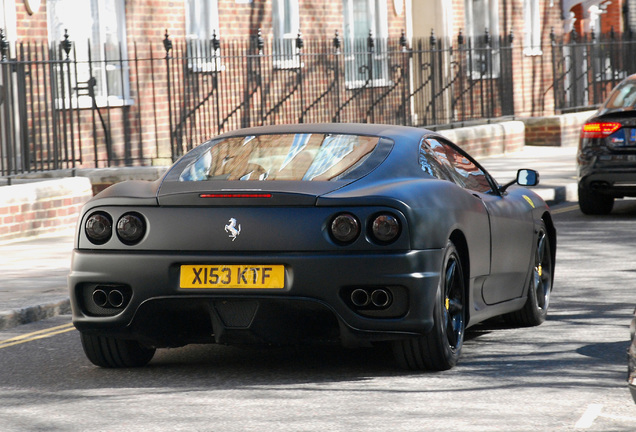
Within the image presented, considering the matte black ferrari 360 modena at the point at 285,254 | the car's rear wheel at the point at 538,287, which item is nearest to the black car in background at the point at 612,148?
the car's rear wheel at the point at 538,287

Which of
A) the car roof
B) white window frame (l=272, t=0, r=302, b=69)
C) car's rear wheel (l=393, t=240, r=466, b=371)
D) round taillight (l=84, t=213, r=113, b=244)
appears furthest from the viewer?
white window frame (l=272, t=0, r=302, b=69)

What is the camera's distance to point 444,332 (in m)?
6.73

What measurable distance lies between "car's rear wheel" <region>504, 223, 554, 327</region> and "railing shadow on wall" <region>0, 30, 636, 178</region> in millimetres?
7563

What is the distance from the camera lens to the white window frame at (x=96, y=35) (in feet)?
61.3

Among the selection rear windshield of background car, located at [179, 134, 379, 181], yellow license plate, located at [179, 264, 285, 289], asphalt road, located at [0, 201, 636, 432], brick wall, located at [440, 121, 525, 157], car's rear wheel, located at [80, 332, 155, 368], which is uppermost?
rear windshield of background car, located at [179, 134, 379, 181]

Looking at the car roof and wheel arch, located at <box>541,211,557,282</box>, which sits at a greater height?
the car roof

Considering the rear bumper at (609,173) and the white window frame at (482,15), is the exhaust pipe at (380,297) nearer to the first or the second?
the rear bumper at (609,173)

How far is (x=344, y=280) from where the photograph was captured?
6391 mm

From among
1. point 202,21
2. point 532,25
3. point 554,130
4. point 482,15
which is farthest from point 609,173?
point 532,25

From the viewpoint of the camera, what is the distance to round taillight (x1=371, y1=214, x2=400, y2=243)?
643 centimetres

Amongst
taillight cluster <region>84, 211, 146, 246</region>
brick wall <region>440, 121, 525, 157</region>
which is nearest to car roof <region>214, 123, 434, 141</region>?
taillight cluster <region>84, 211, 146, 246</region>

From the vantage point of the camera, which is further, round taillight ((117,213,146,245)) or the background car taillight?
the background car taillight

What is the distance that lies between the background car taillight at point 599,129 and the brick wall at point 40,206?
18.0ft

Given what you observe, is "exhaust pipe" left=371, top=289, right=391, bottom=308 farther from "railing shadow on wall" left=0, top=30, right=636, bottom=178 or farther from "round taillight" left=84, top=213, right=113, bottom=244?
"railing shadow on wall" left=0, top=30, right=636, bottom=178
